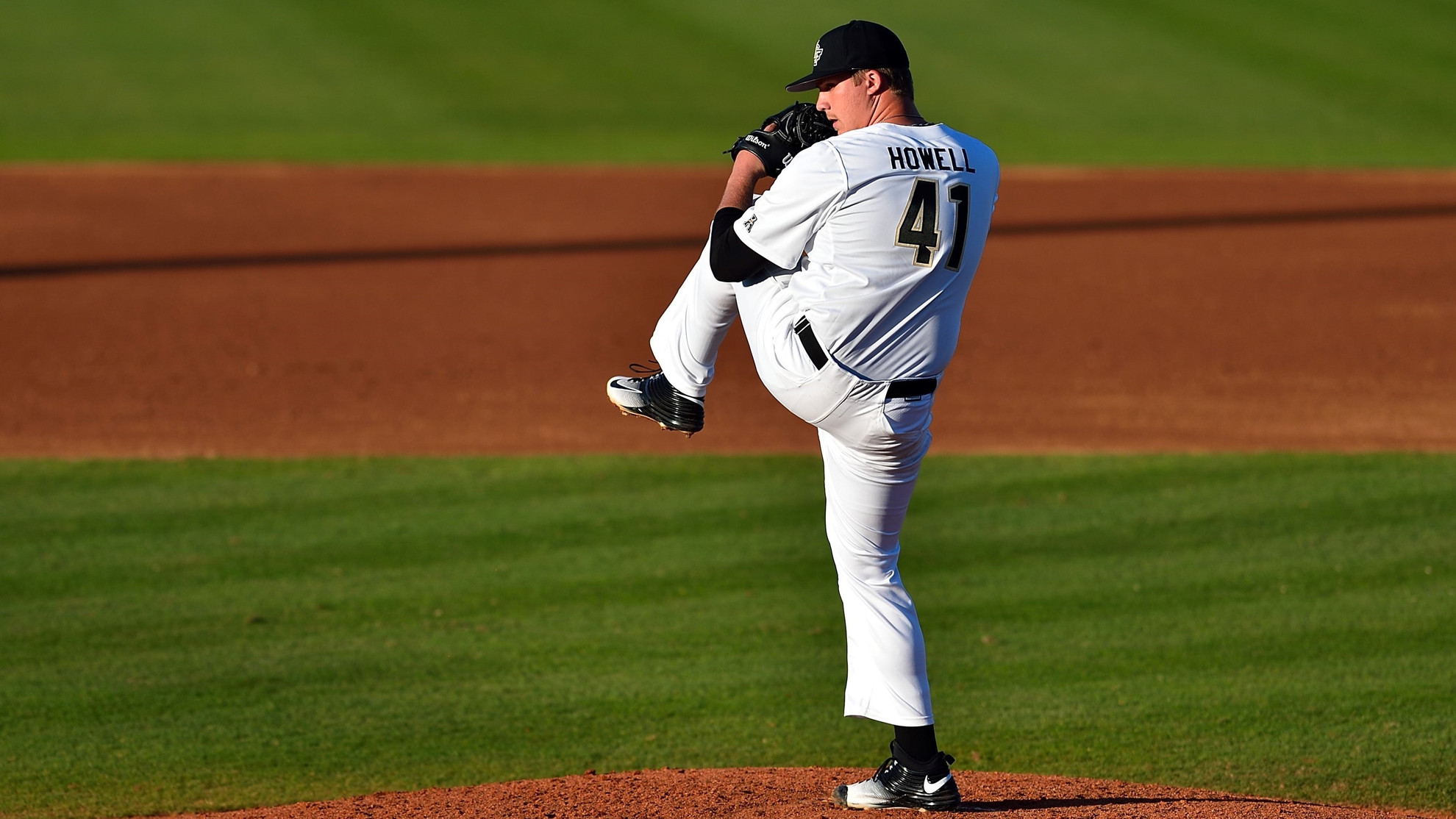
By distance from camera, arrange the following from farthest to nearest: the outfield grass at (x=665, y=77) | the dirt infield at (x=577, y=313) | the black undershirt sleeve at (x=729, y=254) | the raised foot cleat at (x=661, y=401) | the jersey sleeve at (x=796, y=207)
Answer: the outfield grass at (x=665, y=77) < the dirt infield at (x=577, y=313) < the raised foot cleat at (x=661, y=401) < the black undershirt sleeve at (x=729, y=254) < the jersey sleeve at (x=796, y=207)

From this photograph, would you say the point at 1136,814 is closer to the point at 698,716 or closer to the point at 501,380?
the point at 698,716

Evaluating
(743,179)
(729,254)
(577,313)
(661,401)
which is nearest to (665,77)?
(577,313)

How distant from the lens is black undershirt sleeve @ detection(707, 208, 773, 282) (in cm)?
377

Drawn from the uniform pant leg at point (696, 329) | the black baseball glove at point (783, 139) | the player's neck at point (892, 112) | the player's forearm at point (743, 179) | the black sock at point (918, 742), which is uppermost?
the player's neck at point (892, 112)

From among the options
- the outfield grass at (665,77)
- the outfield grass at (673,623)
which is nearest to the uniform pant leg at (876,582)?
the outfield grass at (673,623)

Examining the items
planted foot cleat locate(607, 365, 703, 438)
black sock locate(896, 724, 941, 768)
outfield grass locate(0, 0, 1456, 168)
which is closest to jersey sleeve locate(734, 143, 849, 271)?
planted foot cleat locate(607, 365, 703, 438)

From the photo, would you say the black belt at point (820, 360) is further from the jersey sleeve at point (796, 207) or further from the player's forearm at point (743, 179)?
the player's forearm at point (743, 179)

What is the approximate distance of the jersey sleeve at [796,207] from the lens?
12.0ft

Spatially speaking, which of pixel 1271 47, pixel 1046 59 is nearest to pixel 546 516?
pixel 1046 59

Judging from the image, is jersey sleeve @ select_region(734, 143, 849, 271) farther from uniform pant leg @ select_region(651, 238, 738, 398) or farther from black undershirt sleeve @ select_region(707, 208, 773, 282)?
uniform pant leg @ select_region(651, 238, 738, 398)

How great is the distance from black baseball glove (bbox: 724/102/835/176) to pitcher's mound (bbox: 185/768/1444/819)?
65.8 inches

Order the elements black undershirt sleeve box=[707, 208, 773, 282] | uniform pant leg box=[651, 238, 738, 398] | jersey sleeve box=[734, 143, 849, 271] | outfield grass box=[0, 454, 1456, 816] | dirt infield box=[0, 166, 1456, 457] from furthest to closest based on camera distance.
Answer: dirt infield box=[0, 166, 1456, 457]
outfield grass box=[0, 454, 1456, 816]
uniform pant leg box=[651, 238, 738, 398]
black undershirt sleeve box=[707, 208, 773, 282]
jersey sleeve box=[734, 143, 849, 271]

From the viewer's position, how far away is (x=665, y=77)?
22.8m

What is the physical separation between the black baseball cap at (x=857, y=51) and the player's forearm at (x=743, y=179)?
213 mm
